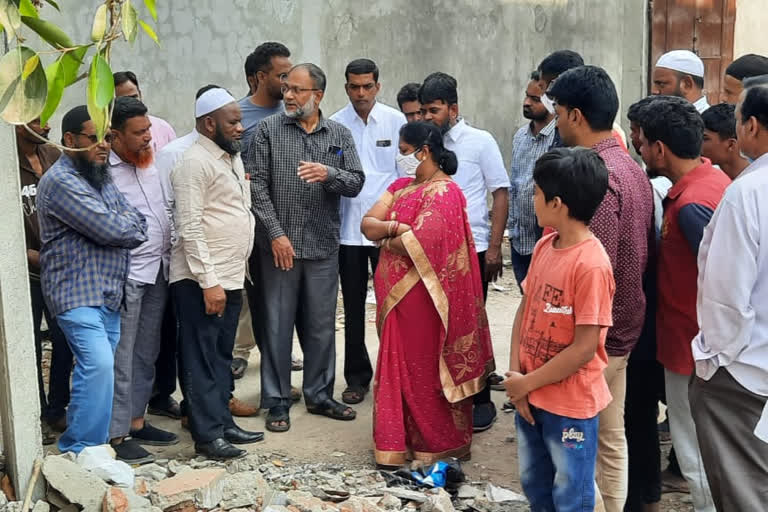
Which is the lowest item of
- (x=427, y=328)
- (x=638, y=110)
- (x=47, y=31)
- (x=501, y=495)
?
(x=501, y=495)

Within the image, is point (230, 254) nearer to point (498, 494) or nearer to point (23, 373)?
point (23, 373)

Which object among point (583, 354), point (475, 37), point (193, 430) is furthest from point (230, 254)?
point (475, 37)

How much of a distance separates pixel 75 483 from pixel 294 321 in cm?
210

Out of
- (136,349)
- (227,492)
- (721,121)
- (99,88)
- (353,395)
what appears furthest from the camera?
(353,395)

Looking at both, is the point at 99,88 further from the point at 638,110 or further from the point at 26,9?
the point at 638,110

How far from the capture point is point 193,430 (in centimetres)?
502

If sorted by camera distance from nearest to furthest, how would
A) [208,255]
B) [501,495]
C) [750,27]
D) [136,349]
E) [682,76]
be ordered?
[501,495], [208,255], [136,349], [682,76], [750,27]

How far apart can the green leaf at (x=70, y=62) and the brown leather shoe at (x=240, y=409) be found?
400 cm

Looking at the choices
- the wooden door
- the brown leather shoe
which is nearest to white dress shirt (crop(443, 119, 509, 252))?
the brown leather shoe

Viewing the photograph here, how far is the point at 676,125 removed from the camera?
384 centimetres

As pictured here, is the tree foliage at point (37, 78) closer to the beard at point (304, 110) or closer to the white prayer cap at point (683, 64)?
the beard at point (304, 110)

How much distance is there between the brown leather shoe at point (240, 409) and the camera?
572 cm

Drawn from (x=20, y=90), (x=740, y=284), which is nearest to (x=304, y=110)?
(x=740, y=284)

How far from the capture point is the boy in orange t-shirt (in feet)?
11.1
